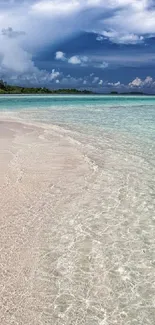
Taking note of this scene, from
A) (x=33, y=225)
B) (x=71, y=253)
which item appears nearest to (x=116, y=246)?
(x=71, y=253)

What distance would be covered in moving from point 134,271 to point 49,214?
68.8 inches

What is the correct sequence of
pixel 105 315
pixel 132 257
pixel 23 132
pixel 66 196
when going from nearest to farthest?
1. pixel 105 315
2. pixel 132 257
3. pixel 66 196
4. pixel 23 132

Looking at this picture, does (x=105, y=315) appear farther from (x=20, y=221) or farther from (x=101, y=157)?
(x=101, y=157)

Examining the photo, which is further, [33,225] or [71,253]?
[33,225]

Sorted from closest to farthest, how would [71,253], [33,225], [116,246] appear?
[71,253] → [116,246] → [33,225]

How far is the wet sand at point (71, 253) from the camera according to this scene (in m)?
2.73

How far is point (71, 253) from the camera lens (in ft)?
12.0

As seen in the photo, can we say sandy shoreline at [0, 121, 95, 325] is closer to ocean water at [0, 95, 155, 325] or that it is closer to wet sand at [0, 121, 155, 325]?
wet sand at [0, 121, 155, 325]

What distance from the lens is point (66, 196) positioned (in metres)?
5.55

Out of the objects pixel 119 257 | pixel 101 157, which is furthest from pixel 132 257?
pixel 101 157

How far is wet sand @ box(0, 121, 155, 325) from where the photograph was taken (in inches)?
107

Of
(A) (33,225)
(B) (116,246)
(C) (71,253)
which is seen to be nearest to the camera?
(C) (71,253)

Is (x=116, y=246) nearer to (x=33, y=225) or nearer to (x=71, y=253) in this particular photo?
(x=71, y=253)

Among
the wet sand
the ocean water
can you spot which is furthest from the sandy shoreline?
the ocean water
